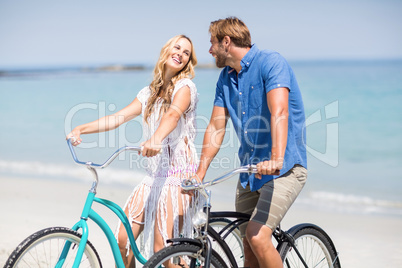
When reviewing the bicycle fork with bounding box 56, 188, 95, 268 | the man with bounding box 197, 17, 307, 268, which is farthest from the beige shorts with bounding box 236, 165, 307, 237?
the bicycle fork with bounding box 56, 188, 95, 268

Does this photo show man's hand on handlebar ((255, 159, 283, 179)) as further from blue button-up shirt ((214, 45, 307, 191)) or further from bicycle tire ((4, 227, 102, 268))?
bicycle tire ((4, 227, 102, 268))

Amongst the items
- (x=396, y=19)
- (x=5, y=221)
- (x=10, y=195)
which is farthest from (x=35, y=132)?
(x=396, y=19)

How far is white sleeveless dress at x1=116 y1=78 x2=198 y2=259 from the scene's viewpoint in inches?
124

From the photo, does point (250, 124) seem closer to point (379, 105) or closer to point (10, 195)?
point (10, 195)

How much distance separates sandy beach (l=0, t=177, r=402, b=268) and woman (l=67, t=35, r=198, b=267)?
5.37 ft

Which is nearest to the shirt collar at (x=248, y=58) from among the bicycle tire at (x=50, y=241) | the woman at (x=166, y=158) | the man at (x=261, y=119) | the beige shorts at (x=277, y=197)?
the man at (x=261, y=119)

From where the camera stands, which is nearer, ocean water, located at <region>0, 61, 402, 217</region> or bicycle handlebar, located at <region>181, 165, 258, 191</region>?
bicycle handlebar, located at <region>181, 165, 258, 191</region>

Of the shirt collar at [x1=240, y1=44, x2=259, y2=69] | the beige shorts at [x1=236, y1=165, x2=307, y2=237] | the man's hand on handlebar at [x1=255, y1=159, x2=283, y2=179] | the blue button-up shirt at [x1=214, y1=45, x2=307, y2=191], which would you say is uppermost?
the shirt collar at [x1=240, y1=44, x2=259, y2=69]

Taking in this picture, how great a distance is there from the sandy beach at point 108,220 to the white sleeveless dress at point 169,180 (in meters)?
1.64

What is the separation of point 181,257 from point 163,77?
1.15m

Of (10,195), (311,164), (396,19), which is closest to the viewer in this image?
(10,195)

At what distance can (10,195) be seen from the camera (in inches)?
283

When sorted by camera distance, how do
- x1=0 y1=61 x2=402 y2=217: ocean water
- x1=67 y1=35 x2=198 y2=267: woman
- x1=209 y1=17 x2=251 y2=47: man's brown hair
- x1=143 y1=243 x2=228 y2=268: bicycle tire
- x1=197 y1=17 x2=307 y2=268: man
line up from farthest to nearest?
x1=0 y1=61 x2=402 y2=217: ocean water → x1=67 y1=35 x2=198 y2=267: woman → x1=209 y1=17 x2=251 y2=47: man's brown hair → x1=197 y1=17 x2=307 y2=268: man → x1=143 y1=243 x2=228 y2=268: bicycle tire

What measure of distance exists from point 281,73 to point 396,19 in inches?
1723
